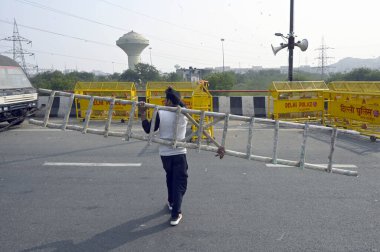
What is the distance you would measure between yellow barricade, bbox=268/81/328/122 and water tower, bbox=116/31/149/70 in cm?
8386

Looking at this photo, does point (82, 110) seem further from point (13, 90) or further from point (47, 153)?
point (47, 153)

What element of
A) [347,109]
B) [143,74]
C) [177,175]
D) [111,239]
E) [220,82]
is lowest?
[111,239]

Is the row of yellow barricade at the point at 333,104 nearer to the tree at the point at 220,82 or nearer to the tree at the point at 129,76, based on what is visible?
the tree at the point at 220,82

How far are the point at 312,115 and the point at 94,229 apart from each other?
9.68 meters

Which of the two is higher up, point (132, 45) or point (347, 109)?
point (132, 45)

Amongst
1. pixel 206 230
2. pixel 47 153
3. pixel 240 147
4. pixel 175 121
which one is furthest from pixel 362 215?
pixel 47 153

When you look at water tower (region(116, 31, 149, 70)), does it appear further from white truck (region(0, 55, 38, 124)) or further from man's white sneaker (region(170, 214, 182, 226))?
man's white sneaker (region(170, 214, 182, 226))

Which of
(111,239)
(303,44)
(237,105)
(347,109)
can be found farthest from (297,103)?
(111,239)

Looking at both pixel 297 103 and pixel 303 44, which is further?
pixel 303 44

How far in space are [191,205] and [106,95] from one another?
30.2 ft

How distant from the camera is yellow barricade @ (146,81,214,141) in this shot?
948 cm

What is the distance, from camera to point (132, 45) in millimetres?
92125

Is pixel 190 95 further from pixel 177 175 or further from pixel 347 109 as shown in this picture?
pixel 177 175

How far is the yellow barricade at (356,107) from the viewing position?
9102 millimetres
